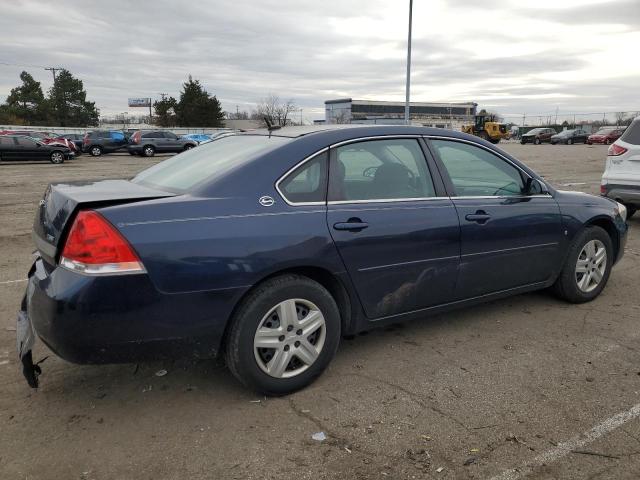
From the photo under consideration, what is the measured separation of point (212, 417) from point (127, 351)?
0.62 meters

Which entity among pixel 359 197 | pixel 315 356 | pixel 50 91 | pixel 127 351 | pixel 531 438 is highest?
pixel 50 91

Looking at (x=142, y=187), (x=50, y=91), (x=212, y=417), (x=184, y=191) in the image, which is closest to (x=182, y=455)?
(x=212, y=417)

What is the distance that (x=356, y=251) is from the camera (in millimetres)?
3279

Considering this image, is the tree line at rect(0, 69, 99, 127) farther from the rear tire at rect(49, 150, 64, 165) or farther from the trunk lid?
the trunk lid

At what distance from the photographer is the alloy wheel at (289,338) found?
304 centimetres

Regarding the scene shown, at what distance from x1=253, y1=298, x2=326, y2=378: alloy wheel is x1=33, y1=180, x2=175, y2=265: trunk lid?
0.93 metres

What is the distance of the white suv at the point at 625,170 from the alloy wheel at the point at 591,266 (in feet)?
11.8

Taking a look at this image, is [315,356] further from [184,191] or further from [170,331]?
[184,191]

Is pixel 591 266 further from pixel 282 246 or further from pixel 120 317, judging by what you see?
pixel 120 317

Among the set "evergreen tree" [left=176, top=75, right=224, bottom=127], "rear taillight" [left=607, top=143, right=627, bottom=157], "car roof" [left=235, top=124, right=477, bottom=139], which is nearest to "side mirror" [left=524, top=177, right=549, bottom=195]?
"car roof" [left=235, top=124, right=477, bottom=139]

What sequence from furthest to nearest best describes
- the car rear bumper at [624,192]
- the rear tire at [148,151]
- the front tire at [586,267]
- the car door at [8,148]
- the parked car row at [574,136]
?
1. the parked car row at [574,136]
2. the rear tire at [148,151]
3. the car door at [8,148]
4. the car rear bumper at [624,192]
5. the front tire at [586,267]

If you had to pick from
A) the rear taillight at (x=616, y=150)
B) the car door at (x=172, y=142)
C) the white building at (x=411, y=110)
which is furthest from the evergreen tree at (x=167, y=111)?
the rear taillight at (x=616, y=150)

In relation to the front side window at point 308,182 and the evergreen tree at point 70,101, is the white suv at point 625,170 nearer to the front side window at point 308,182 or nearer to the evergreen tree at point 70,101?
the front side window at point 308,182

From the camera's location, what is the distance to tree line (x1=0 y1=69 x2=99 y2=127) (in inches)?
2621
